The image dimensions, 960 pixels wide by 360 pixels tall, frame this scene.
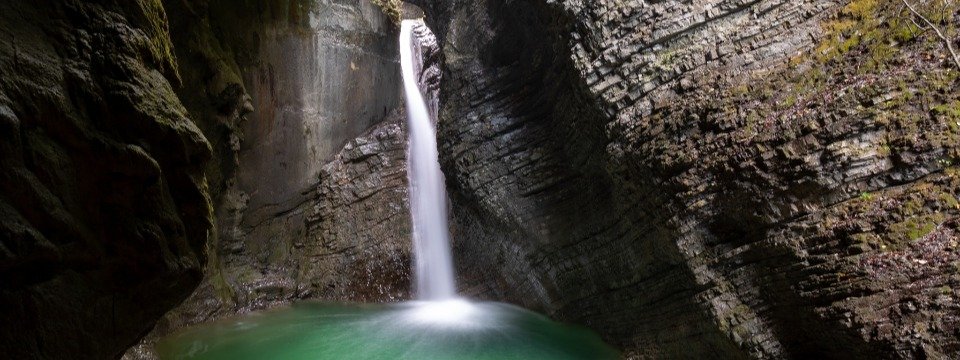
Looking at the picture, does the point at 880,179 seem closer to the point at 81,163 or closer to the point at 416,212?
the point at 81,163

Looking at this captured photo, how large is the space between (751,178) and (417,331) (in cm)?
707

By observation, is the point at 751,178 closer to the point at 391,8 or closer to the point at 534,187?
the point at 534,187

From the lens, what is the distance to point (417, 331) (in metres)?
10.1

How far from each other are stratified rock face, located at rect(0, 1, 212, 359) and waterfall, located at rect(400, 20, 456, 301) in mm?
9276

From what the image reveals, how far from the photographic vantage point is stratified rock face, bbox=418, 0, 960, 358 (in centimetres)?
484

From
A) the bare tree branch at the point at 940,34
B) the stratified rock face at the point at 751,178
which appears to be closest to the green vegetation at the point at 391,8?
Result: the stratified rock face at the point at 751,178

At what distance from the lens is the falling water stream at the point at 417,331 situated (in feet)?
28.2

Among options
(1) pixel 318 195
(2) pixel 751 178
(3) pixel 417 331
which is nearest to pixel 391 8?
(1) pixel 318 195

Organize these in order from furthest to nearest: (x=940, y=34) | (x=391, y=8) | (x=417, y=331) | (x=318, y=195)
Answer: (x=391, y=8), (x=318, y=195), (x=417, y=331), (x=940, y=34)

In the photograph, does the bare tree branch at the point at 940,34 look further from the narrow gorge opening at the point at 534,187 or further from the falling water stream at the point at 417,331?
the falling water stream at the point at 417,331

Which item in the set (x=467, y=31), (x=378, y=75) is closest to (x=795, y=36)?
(x=467, y=31)

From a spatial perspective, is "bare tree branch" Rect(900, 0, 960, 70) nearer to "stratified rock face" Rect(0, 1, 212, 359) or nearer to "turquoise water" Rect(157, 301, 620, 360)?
"turquoise water" Rect(157, 301, 620, 360)

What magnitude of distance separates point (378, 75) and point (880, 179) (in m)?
14.8

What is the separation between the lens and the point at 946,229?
4.62m
